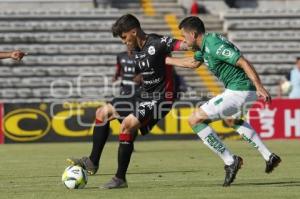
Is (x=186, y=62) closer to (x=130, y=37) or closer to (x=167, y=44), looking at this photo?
(x=167, y=44)

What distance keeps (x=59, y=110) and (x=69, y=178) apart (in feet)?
35.7

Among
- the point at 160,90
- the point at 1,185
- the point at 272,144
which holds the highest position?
the point at 160,90

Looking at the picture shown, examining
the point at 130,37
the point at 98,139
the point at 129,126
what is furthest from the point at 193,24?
the point at 98,139

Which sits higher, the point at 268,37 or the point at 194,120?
the point at 194,120

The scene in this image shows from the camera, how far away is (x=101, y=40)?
2644 centimetres

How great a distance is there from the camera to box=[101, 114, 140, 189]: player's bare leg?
9.85 m

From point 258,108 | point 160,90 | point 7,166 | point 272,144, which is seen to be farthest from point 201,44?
point 258,108

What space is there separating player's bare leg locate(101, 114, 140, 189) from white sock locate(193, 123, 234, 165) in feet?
2.30

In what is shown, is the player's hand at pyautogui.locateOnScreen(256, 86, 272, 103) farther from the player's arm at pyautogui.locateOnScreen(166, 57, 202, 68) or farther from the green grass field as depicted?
the player's arm at pyautogui.locateOnScreen(166, 57, 202, 68)

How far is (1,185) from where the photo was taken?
33.4 feet

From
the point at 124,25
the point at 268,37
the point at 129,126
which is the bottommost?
the point at 268,37

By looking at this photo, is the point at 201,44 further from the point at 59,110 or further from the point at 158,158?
the point at 59,110

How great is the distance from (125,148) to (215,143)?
99 cm

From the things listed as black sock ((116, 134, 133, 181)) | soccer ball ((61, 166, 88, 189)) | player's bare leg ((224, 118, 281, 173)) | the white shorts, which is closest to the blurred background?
player's bare leg ((224, 118, 281, 173))
